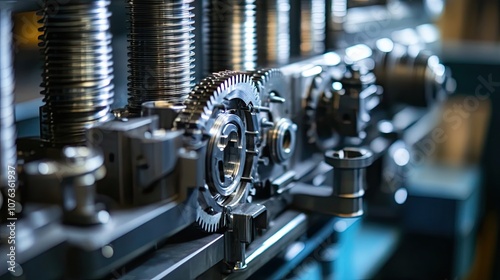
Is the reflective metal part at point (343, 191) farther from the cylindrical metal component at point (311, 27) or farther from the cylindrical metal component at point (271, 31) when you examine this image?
the cylindrical metal component at point (311, 27)

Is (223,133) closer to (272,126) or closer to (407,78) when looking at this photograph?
(272,126)

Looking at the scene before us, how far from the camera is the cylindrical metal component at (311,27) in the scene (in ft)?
4.38

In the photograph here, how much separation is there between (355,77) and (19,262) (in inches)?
28.6

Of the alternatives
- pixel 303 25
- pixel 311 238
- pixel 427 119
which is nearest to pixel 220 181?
pixel 311 238

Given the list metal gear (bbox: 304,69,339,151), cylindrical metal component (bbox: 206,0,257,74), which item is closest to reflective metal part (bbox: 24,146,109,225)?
cylindrical metal component (bbox: 206,0,257,74)

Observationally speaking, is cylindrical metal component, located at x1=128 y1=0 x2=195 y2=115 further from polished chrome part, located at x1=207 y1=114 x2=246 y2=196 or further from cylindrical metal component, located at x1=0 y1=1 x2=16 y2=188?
cylindrical metal component, located at x1=0 y1=1 x2=16 y2=188

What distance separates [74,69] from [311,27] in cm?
69

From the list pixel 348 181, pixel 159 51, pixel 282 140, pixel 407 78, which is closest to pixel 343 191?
pixel 348 181

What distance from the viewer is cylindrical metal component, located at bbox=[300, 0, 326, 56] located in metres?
1.33

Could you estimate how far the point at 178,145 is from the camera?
690 mm

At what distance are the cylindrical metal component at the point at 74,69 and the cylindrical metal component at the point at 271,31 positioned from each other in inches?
17.8

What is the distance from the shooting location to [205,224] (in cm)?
78

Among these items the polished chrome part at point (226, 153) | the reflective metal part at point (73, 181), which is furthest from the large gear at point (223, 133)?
the reflective metal part at point (73, 181)

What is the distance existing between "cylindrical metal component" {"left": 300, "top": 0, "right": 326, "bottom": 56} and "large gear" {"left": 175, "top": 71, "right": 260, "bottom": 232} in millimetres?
477
